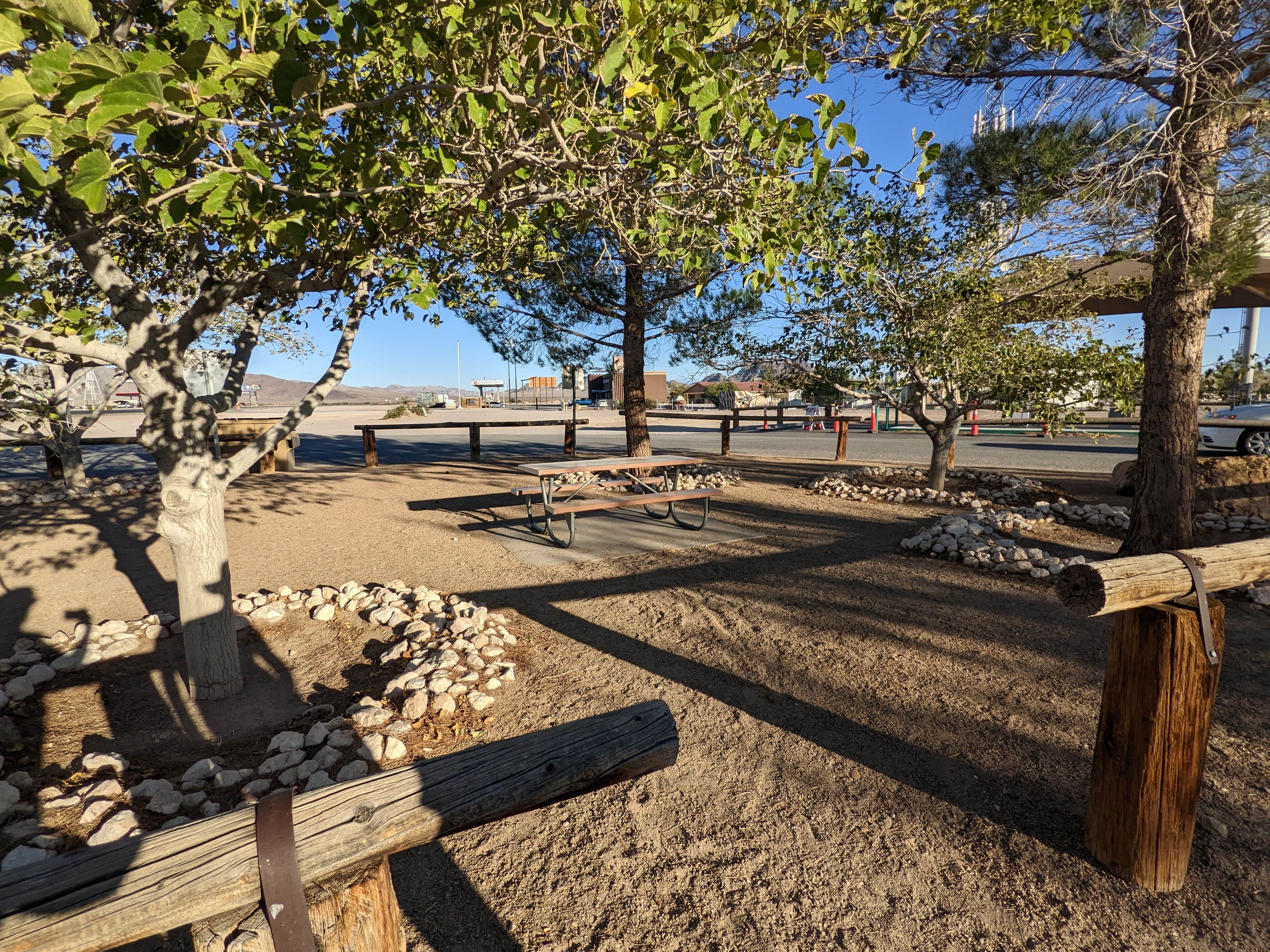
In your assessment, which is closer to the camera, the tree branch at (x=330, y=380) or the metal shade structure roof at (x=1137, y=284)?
the tree branch at (x=330, y=380)

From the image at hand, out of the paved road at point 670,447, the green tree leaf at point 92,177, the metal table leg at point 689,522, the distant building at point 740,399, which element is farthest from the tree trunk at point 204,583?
the distant building at point 740,399

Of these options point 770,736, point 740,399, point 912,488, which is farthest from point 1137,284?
point 740,399

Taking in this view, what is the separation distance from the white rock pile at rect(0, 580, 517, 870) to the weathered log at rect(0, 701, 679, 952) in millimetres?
1063

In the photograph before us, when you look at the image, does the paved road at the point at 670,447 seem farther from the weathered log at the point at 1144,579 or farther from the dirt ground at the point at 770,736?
the weathered log at the point at 1144,579

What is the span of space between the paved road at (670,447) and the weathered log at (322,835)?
1242 cm

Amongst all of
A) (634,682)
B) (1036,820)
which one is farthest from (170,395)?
(1036,820)

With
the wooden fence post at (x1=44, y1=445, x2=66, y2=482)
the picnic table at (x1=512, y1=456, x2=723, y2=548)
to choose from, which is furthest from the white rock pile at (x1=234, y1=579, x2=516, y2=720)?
the wooden fence post at (x1=44, y1=445, x2=66, y2=482)

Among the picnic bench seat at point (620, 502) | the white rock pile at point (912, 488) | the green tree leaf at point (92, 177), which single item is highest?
the green tree leaf at point (92, 177)

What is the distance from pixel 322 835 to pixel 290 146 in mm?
3090

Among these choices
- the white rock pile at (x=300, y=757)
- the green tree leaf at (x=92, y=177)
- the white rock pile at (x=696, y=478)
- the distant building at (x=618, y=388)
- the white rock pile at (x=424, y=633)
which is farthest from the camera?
the distant building at (x=618, y=388)

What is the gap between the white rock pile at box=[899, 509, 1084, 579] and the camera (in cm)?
527

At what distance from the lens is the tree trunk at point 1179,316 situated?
4629mm

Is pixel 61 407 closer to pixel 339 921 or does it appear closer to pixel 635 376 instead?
pixel 635 376

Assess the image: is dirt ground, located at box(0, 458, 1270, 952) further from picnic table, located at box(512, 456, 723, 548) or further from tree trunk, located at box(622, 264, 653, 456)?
tree trunk, located at box(622, 264, 653, 456)
